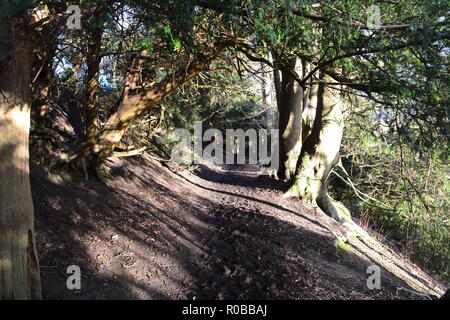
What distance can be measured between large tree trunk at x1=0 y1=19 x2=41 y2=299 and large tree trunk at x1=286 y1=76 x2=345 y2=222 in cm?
720

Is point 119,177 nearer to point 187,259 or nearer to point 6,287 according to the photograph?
point 187,259

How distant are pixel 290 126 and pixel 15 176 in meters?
8.12

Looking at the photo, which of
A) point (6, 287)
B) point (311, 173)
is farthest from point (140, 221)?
point (311, 173)

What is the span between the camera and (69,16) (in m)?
3.58

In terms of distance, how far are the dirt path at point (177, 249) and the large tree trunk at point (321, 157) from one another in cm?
130

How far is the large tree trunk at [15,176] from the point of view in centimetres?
270

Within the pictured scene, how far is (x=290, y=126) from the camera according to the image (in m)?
9.85

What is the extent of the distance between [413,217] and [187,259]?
5608 mm
